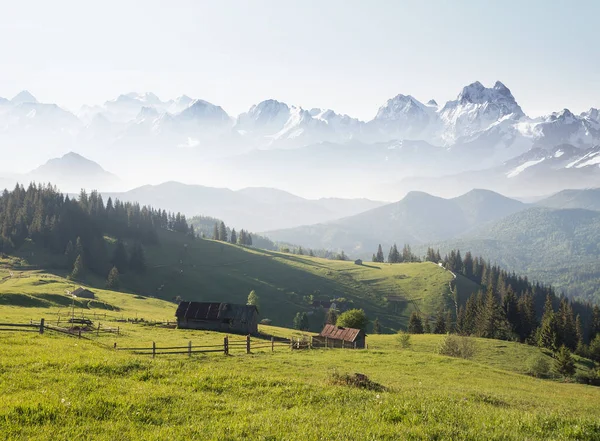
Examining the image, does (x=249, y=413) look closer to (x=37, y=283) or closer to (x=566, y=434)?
(x=566, y=434)

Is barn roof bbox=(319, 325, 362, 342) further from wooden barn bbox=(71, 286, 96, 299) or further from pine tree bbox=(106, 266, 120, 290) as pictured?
pine tree bbox=(106, 266, 120, 290)

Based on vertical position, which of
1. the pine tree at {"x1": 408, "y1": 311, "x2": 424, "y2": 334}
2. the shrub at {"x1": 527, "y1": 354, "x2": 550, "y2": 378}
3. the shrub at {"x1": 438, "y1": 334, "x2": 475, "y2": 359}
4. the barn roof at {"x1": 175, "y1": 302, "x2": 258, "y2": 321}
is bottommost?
the pine tree at {"x1": 408, "y1": 311, "x2": 424, "y2": 334}

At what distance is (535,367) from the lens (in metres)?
69.2

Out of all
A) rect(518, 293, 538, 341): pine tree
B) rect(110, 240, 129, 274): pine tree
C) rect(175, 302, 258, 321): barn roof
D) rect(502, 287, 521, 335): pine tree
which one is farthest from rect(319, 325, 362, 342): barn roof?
rect(110, 240, 129, 274): pine tree

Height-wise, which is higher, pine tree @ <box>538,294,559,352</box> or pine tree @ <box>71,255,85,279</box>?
pine tree @ <box>71,255,85,279</box>

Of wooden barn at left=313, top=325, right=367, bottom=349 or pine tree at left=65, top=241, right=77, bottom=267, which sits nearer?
wooden barn at left=313, top=325, right=367, bottom=349

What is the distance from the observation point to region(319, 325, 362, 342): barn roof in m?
77.7

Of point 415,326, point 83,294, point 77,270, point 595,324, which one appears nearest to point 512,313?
point 415,326

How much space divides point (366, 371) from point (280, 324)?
12793 centimetres

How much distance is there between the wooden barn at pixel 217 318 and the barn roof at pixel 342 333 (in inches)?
696

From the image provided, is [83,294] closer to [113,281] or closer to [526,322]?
[113,281]

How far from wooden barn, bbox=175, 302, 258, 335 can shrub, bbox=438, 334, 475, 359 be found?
40.1m

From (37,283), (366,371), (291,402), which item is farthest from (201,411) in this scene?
(37,283)

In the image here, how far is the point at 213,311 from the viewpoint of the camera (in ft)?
307
